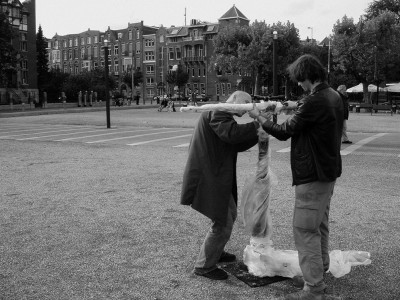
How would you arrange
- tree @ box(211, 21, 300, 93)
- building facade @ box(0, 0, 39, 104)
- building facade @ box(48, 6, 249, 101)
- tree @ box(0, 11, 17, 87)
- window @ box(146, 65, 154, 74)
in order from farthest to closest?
window @ box(146, 65, 154, 74), building facade @ box(48, 6, 249, 101), building facade @ box(0, 0, 39, 104), tree @ box(211, 21, 300, 93), tree @ box(0, 11, 17, 87)

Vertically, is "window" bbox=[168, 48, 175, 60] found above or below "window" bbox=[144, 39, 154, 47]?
below

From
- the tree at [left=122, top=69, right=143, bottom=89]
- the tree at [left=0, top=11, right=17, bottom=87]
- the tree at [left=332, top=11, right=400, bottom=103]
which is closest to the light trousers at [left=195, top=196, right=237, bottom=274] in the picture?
the tree at [left=332, top=11, right=400, bottom=103]

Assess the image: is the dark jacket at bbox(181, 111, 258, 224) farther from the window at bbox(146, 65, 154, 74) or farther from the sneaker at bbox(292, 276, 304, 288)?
the window at bbox(146, 65, 154, 74)

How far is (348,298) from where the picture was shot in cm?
379

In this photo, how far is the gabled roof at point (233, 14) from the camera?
8825 cm

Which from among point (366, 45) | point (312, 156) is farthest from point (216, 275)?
point (366, 45)

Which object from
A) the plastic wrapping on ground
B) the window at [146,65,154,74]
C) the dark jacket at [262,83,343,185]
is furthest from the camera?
the window at [146,65,154,74]

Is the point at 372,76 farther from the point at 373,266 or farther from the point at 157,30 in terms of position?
the point at 157,30

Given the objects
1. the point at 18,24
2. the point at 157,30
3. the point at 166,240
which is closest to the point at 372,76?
the point at 166,240

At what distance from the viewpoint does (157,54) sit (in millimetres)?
110062

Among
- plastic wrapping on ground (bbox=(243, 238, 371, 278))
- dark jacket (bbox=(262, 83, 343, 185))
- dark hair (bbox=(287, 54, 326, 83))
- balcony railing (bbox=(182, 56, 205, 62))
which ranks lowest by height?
plastic wrapping on ground (bbox=(243, 238, 371, 278))

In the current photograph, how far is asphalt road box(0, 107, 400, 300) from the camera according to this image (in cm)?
403

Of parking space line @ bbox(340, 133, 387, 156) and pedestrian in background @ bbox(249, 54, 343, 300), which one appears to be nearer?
pedestrian in background @ bbox(249, 54, 343, 300)

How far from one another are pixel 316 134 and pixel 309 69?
1.65ft
